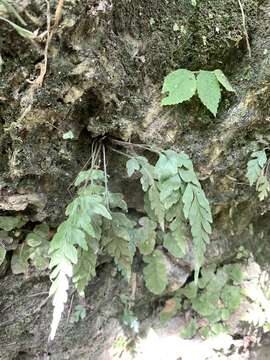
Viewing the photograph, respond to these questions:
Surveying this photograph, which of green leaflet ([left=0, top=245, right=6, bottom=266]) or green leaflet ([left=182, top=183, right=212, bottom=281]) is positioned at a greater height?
green leaflet ([left=182, top=183, right=212, bottom=281])

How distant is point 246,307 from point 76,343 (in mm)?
1012

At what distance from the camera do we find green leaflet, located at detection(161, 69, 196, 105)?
1.53m

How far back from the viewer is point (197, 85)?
1557 mm

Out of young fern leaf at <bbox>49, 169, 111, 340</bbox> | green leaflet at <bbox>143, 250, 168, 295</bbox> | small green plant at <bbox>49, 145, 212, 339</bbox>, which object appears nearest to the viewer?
young fern leaf at <bbox>49, 169, 111, 340</bbox>

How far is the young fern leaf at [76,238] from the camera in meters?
1.29

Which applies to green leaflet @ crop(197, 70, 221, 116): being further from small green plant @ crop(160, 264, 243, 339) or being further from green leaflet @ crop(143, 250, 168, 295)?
small green plant @ crop(160, 264, 243, 339)

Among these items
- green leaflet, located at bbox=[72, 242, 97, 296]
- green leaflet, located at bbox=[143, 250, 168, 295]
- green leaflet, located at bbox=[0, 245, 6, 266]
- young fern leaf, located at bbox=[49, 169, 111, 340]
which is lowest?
green leaflet, located at bbox=[143, 250, 168, 295]

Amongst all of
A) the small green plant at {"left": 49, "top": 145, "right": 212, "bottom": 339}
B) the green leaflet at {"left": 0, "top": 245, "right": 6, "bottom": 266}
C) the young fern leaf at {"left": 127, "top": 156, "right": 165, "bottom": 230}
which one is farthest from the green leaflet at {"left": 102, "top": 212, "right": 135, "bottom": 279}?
the green leaflet at {"left": 0, "top": 245, "right": 6, "bottom": 266}

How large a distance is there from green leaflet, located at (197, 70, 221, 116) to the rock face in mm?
147

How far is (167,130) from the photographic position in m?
1.73

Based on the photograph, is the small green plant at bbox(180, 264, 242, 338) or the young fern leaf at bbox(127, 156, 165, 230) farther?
the small green plant at bbox(180, 264, 242, 338)

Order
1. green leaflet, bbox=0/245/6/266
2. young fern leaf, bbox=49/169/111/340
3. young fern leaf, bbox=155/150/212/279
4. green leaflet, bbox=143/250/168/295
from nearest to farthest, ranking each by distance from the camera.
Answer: young fern leaf, bbox=49/169/111/340, young fern leaf, bbox=155/150/212/279, green leaflet, bbox=0/245/6/266, green leaflet, bbox=143/250/168/295

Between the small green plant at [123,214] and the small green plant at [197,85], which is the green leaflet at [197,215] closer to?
the small green plant at [123,214]

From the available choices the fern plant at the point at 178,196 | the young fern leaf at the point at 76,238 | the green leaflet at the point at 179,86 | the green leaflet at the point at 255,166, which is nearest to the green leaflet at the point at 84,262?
the young fern leaf at the point at 76,238
